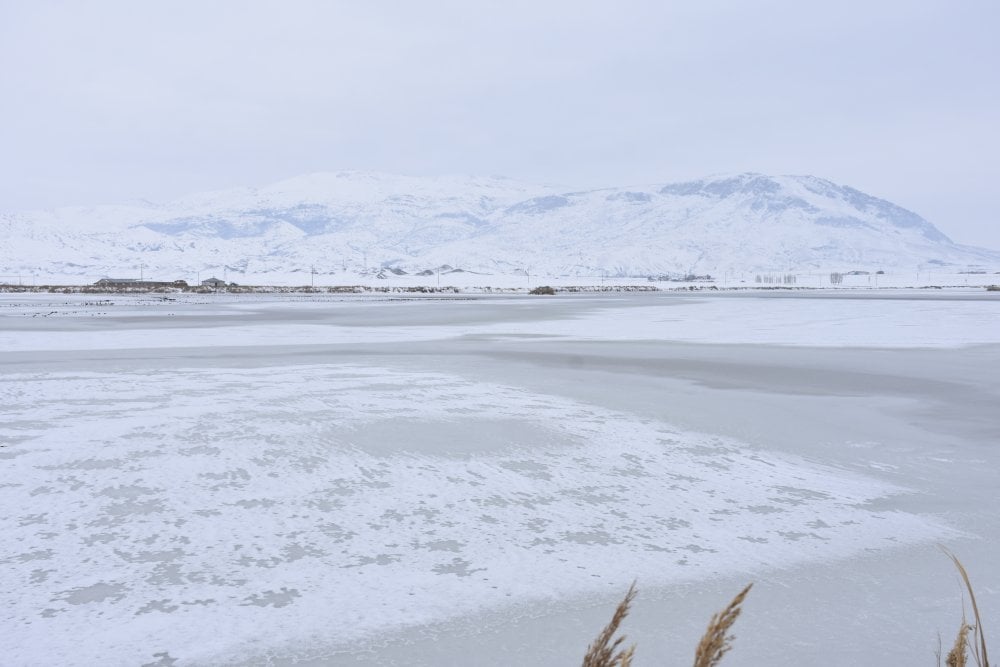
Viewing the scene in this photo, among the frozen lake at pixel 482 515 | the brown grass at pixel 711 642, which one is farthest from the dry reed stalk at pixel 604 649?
the frozen lake at pixel 482 515

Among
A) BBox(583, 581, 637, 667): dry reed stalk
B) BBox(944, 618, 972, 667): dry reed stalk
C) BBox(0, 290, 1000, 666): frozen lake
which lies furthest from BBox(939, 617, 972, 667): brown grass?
BBox(0, 290, 1000, 666): frozen lake

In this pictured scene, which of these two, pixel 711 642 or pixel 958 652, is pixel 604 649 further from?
pixel 958 652

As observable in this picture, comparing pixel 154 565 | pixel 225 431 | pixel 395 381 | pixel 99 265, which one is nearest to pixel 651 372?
pixel 395 381

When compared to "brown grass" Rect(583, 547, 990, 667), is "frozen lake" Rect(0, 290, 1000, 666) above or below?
below

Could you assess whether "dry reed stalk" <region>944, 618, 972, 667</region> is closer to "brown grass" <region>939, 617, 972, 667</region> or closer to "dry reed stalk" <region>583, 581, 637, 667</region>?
"brown grass" <region>939, 617, 972, 667</region>

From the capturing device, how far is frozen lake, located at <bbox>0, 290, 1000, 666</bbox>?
3650 millimetres

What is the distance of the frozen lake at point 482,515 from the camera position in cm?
365

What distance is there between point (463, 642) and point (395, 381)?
27.5ft

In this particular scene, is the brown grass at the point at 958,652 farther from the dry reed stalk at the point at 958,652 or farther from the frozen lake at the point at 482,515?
the frozen lake at the point at 482,515

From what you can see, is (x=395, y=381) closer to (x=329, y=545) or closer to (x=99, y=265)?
(x=329, y=545)

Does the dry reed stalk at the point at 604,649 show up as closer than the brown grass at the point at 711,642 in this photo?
No

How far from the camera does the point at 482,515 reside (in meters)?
5.39

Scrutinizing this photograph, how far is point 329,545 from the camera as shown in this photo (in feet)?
15.6

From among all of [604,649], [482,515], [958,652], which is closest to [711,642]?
[604,649]
